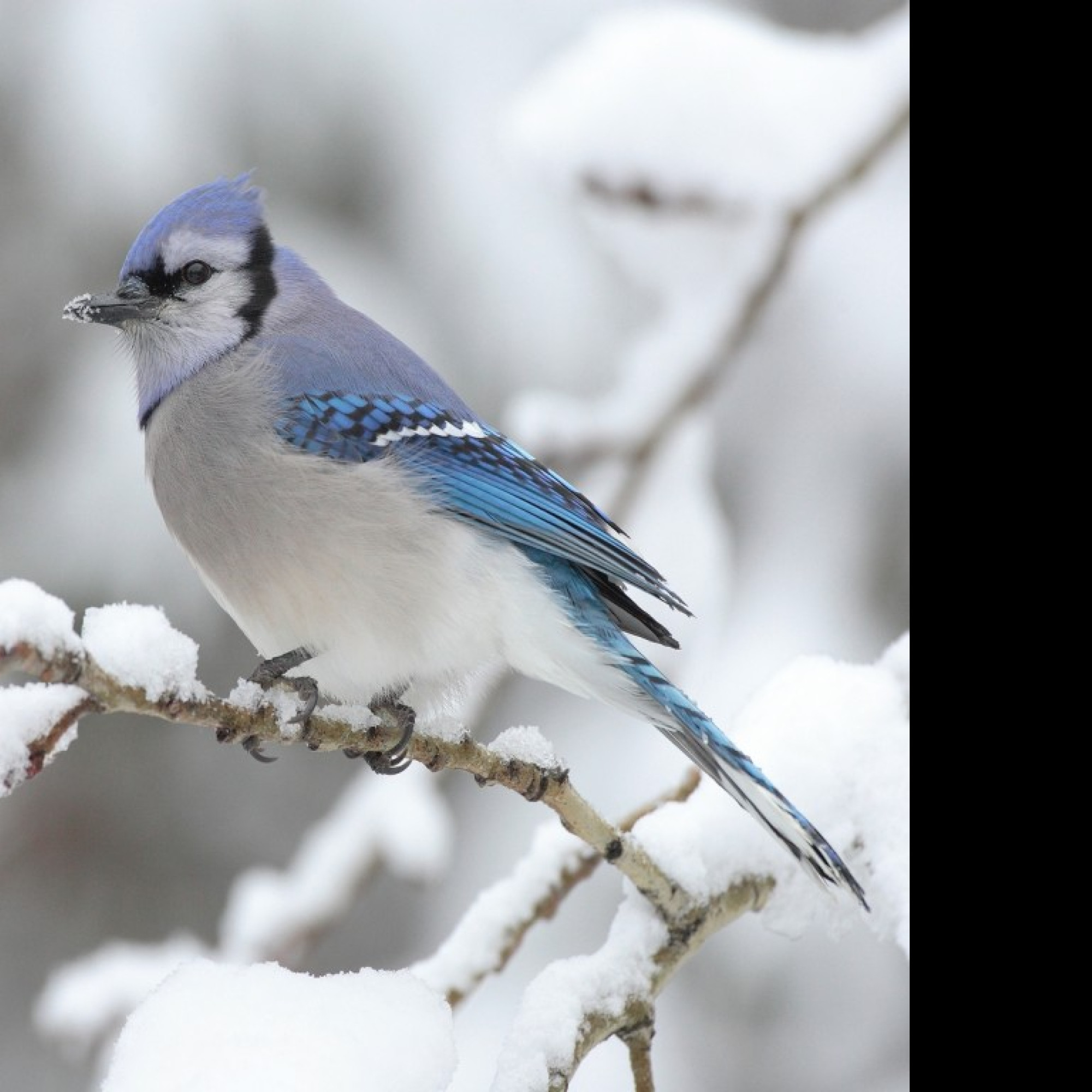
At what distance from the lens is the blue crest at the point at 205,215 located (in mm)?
1381

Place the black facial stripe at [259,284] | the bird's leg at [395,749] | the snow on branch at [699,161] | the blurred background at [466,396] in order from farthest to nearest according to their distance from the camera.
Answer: the blurred background at [466,396]
the snow on branch at [699,161]
the black facial stripe at [259,284]
the bird's leg at [395,749]

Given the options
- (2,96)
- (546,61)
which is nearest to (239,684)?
(546,61)

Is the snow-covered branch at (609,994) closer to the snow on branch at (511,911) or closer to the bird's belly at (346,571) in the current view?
the snow on branch at (511,911)

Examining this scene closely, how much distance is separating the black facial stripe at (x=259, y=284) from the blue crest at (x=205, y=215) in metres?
0.05

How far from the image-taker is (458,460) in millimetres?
1434

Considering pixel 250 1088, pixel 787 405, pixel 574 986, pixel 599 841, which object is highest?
pixel 787 405

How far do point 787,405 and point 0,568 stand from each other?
4.71ft

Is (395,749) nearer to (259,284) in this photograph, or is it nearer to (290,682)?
(290,682)

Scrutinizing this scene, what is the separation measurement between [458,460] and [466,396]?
4.06ft

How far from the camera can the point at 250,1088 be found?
0.84 meters

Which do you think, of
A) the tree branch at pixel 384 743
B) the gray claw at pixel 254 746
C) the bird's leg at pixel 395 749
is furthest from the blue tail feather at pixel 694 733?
the gray claw at pixel 254 746

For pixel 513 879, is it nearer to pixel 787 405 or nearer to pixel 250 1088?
pixel 250 1088

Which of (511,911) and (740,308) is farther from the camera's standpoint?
(740,308)

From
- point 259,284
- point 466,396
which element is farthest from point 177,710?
point 466,396
